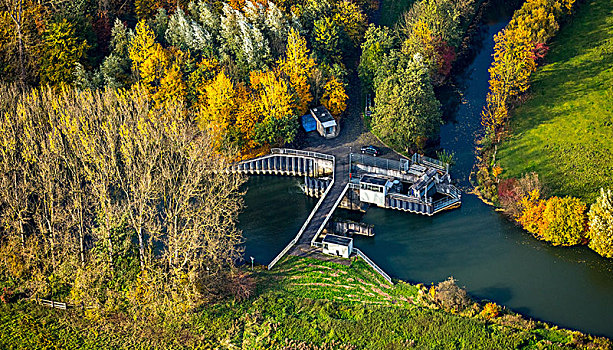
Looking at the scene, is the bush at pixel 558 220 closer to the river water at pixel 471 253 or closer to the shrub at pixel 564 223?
the shrub at pixel 564 223

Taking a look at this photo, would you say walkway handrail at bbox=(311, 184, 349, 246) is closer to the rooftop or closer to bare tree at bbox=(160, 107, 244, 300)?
the rooftop

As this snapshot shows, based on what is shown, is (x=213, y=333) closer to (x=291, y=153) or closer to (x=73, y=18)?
(x=291, y=153)

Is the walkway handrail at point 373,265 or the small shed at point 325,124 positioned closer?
the walkway handrail at point 373,265

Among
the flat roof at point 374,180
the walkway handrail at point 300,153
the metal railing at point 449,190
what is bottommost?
the metal railing at point 449,190

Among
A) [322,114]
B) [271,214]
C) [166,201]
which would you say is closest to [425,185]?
[271,214]

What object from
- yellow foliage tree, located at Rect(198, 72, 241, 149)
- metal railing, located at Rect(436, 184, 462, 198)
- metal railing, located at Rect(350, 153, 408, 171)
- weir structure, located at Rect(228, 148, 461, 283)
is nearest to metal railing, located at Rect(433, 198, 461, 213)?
weir structure, located at Rect(228, 148, 461, 283)

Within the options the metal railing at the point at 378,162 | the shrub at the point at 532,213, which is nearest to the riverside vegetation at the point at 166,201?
the metal railing at the point at 378,162

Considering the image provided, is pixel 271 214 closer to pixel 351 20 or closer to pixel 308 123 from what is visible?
pixel 308 123
